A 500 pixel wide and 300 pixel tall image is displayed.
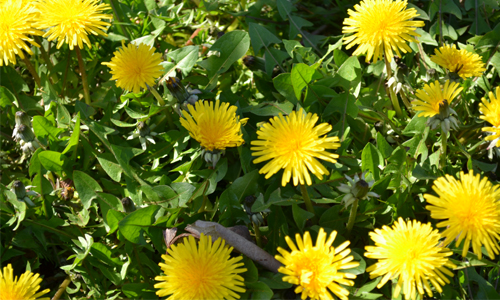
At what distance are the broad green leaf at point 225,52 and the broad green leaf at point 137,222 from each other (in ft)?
2.23

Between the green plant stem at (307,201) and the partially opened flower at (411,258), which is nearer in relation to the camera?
the partially opened flower at (411,258)

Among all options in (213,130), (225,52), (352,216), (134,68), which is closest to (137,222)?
(213,130)

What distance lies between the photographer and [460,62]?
6.07 ft

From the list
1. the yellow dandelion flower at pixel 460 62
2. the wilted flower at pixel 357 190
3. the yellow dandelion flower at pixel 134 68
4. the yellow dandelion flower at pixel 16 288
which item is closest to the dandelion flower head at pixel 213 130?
the yellow dandelion flower at pixel 134 68

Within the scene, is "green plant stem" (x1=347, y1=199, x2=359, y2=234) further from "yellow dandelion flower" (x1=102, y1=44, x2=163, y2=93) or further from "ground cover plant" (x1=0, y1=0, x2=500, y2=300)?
"yellow dandelion flower" (x1=102, y1=44, x2=163, y2=93)

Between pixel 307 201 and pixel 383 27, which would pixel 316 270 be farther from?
pixel 383 27

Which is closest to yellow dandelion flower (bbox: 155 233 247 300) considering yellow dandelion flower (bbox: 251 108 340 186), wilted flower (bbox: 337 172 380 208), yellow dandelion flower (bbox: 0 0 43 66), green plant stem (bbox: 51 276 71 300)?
yellow dandelion flower (bbox: 251 108 340 186)

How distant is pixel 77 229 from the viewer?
73.4 inches

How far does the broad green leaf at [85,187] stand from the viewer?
179cm

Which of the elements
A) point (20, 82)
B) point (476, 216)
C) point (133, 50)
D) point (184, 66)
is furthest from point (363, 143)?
point (20, 82)

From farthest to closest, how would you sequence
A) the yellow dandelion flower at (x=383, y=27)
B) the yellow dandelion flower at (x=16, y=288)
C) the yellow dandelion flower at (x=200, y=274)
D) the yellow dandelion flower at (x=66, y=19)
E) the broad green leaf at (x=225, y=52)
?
the broad green leaf at (x=225, y=52)
the yellow dandelion flower at (x=66, y=19)
the yellow dandelion flower at (x=383, y=27)
the yellow dandelion flower at (x=16, y=288)
the yellow dandelion flower at (x=200, y=274)

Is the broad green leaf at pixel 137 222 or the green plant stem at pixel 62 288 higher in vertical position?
the broad green leaf at pixel 137 222

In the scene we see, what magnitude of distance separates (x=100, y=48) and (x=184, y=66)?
2.04ft

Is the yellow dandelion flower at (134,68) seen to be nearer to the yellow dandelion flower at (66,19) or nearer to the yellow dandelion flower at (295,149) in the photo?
the yellow dandelion flower at (66,19)
